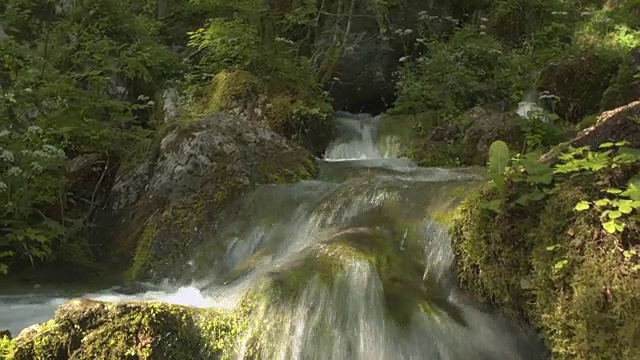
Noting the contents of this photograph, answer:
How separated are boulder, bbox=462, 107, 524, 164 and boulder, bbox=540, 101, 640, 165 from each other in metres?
3.95

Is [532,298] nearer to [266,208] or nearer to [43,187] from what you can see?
[266,208]

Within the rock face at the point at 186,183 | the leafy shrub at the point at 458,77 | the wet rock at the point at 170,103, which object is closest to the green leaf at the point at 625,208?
the rock face at the point at 186,183

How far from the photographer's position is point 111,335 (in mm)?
3064

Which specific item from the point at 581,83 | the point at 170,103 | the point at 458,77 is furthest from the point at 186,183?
the point at 581,83

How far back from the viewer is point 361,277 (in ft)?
11.9

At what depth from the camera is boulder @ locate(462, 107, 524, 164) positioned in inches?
314

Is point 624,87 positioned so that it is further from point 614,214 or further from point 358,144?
point 614,214

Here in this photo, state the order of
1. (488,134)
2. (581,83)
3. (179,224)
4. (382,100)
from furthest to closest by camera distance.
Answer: (382,100) → (581,83) → (488,134) → (179,224)

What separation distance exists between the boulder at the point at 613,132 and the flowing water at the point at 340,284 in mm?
881

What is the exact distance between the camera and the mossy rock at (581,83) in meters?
8.76

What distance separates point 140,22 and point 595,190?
1060 centimetres

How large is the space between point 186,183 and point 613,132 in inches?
178

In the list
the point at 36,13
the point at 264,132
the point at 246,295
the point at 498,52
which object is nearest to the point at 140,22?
the point at 36,13

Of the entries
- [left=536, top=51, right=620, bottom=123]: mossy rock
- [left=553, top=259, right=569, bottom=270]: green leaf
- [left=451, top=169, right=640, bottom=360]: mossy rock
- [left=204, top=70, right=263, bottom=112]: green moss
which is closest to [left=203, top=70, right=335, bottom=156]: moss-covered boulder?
[left=204, top=70, right=263, bottom=112]: green moss
